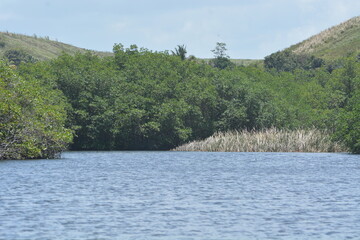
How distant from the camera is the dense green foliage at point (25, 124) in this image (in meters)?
55.8

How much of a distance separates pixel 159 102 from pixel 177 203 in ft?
215

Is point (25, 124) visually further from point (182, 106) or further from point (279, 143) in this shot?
point (182, 106)

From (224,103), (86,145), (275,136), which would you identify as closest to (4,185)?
(275,136)

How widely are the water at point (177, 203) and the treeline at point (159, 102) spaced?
38619mm

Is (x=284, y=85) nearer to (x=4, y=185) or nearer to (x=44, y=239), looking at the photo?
(x=4, y=185)

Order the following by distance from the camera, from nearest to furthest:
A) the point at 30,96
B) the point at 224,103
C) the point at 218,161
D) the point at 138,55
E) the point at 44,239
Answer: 1. the point at 44,239
2. the point at 30,96
3. the point at 218,161
4. the point at 224,103
5. the point at 138,55

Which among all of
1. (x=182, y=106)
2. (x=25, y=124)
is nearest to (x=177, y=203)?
(x=25, y=124)

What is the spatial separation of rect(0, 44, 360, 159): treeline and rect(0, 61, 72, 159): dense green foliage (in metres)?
22.2

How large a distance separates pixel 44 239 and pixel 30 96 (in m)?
40.5

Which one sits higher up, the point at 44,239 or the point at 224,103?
the point at 224,103

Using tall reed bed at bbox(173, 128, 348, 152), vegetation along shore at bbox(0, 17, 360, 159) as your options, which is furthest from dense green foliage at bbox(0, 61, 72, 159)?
tall reed bed at bbox(173, 128, 348, 152)

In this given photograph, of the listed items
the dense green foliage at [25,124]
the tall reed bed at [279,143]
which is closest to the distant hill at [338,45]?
the tall reed bed at [279,143]

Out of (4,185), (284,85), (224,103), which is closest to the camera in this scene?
(4,185)

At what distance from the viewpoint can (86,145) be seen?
91375mm
